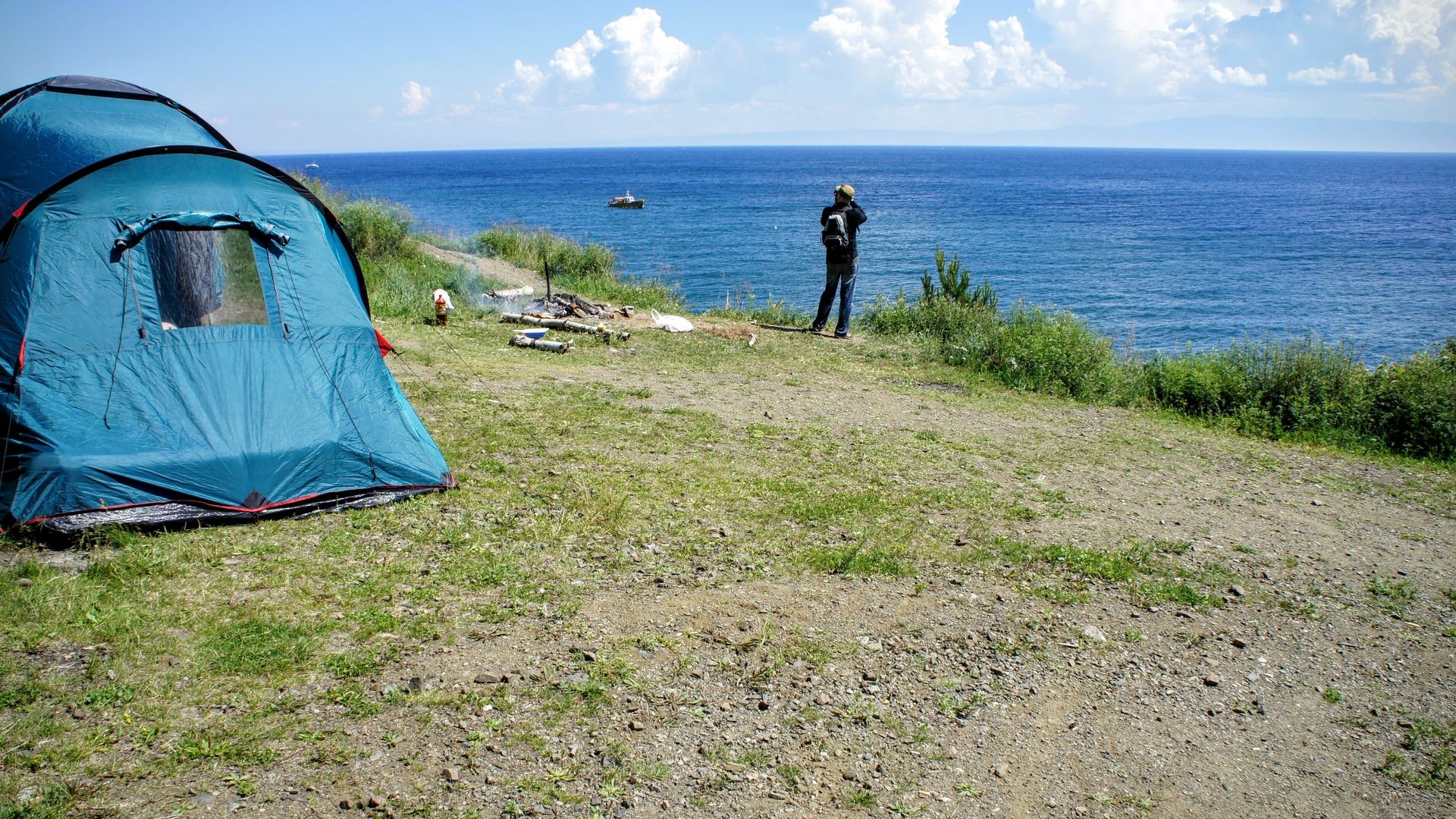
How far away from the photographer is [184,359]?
6.14 m

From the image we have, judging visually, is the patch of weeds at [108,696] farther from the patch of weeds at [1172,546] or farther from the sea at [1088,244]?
the sea at [1088,244]

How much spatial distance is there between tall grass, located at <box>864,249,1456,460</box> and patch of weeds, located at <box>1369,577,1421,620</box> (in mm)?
5175

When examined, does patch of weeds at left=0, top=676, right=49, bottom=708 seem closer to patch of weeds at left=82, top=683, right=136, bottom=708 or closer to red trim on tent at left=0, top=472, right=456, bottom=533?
patch of weeds at left=82, top=683, right=136, bottom=708

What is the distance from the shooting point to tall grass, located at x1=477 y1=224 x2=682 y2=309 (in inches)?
727

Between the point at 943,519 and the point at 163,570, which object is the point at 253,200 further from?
the point at 943,519

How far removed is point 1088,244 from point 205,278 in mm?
49789

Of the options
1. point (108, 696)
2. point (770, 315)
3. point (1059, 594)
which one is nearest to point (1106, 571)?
point (1059, 594)

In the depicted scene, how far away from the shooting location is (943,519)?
7.07m

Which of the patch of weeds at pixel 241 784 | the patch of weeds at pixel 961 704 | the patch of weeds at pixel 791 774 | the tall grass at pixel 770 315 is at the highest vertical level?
the tall grass at pixel 770 315

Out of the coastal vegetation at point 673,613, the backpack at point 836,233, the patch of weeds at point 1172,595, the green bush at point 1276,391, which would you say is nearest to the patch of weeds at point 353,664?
the coastal vegetation at point 673,613

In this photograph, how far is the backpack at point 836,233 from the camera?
14.5m

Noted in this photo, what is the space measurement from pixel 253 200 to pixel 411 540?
9.83 feet

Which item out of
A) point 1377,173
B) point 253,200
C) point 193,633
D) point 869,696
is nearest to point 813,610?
point 869,696

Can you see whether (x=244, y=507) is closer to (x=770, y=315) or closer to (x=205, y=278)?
(x=205, y=278)
